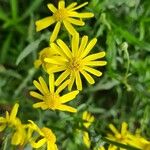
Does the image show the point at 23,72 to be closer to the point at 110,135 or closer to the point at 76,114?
the point at 76,114

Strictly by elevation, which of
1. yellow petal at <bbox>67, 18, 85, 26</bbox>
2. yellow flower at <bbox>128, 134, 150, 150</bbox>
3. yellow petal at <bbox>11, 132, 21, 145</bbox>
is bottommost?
yellow flower at <bbox>128, 134, 150, 150</bbox>

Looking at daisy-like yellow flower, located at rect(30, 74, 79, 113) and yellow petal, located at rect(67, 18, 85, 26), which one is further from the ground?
yellow petal, located at rect(67, 18, 85, 26)

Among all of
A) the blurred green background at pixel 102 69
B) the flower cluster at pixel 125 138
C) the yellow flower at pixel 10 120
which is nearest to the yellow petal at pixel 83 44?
the blurred green background at pixel 102 69

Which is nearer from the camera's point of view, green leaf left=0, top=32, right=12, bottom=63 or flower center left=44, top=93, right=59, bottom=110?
flower center left=44, top=93, right=59, bottom=110

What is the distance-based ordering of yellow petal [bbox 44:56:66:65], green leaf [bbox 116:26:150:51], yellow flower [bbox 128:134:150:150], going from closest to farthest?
1. yellow petal [bbox 44:56:66:65]
2. green leaf [bbox 116:26:150:51]
3. yellow flower [bbox 128:134:150:150]

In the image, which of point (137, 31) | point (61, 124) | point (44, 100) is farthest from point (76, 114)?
point (137, 31)

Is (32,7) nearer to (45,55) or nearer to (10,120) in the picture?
(45,55)

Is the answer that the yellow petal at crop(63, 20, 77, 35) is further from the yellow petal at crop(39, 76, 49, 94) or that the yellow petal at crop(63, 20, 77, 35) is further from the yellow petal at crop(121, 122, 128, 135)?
the yellow petal at crop(121, 122, 128, 135)

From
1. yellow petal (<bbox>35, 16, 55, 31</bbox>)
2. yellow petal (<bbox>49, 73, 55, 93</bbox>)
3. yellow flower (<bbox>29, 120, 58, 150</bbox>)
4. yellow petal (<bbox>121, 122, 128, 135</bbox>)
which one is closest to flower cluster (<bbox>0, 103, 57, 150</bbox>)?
yellow flower (<bbox>29, 120, 58, 150</bbox>)

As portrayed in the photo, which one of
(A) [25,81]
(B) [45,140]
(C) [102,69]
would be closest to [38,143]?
(B) [45,140]
